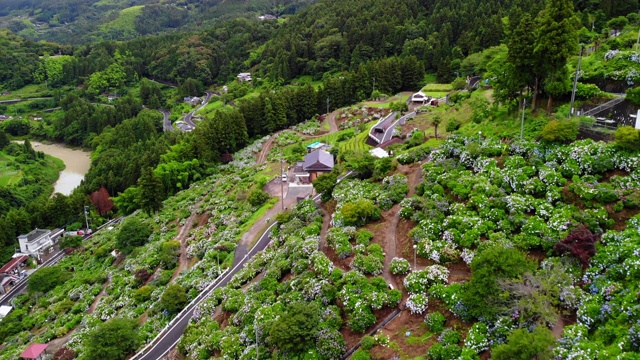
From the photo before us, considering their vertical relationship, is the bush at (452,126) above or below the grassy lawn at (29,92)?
above

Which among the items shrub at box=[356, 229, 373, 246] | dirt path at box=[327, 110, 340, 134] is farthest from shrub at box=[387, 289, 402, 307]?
dirt path at box=[327, 110, 340, 134]

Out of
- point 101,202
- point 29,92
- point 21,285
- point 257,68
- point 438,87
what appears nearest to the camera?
point 21,285

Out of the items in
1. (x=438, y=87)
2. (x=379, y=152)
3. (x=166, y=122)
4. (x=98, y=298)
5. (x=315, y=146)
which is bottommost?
(x=166, y=122)

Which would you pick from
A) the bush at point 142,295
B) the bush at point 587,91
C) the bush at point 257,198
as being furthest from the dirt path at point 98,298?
the bush at point 587,91

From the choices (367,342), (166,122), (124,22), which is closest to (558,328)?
(367,342)

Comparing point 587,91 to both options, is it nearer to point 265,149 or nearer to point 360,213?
point 360,213

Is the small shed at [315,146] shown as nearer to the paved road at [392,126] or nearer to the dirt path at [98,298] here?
the paved road at [392,126]

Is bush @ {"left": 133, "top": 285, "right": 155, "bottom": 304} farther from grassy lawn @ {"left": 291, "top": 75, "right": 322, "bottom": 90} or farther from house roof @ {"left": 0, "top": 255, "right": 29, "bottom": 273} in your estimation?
grassy lawn @ {"left": 291, "top": 75, "right": 322, "bottom": 90}
